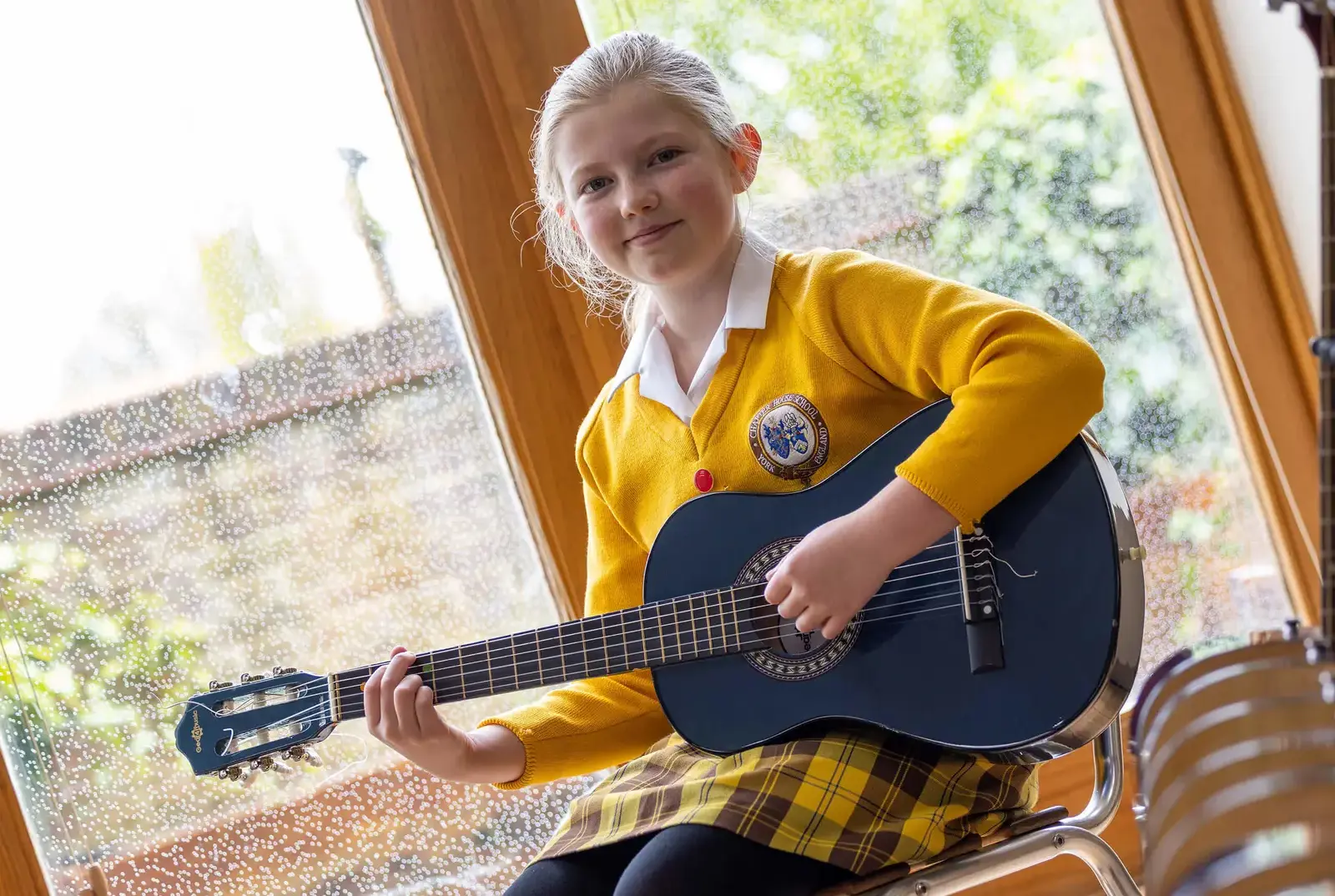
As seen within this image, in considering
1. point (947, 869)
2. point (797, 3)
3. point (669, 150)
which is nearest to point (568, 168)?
point (669, 150)

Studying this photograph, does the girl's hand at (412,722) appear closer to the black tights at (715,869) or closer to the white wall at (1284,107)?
the black tights at (715,869)

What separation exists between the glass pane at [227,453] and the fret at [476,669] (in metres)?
0.42

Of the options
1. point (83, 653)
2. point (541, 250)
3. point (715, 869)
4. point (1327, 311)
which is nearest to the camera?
point (1327, 311)

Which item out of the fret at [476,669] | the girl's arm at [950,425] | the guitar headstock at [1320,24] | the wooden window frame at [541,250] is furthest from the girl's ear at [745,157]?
the guitar headstock at [1320,24]

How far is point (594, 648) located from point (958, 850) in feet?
1.36

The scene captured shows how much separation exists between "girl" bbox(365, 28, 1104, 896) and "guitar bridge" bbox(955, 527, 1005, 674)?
3 centimetres

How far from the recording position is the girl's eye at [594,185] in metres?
1.35

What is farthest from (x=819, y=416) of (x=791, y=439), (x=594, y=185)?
(x=594, y=185)

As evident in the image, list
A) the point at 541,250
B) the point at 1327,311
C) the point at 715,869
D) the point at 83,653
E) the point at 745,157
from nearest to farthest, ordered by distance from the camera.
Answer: the point at 1327,311 → the point at 715,869 → the point at 745,157 → the point at 83,653 → the point at 541,250

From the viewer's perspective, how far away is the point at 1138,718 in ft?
2.39

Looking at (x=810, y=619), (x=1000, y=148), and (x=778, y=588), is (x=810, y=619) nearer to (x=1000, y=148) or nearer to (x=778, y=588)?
(x=778, y=588)

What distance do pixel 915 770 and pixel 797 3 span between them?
46.9 inches

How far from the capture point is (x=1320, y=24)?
54cm

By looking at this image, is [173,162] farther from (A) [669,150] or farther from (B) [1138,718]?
(B) [1138,718]
